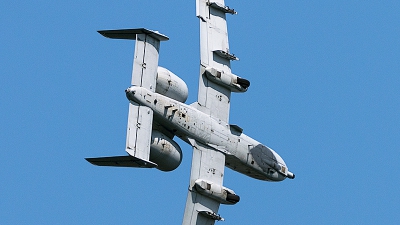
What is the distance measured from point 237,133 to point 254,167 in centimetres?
267

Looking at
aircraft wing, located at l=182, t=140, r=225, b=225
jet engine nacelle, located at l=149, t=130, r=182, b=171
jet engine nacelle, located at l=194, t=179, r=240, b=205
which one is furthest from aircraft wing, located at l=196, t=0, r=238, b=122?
jet engine nacelle, located at l=194, t=179, r=240, b=205

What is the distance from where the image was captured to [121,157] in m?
77.4

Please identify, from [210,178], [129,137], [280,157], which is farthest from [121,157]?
[280,157]

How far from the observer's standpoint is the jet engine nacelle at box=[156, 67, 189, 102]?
80312mm

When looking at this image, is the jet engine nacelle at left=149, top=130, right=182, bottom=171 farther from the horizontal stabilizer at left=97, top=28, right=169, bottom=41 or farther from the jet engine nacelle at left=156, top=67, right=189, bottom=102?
the horizontal stabilizer at left=97, top=28, right=169, bottom=41

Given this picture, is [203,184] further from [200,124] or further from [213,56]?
[213,56]

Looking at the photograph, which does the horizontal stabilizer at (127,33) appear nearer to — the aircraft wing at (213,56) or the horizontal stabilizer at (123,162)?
the aircraft wing at (213,56)

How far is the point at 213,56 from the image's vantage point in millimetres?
84938

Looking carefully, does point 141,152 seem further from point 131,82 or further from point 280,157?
point 280,157

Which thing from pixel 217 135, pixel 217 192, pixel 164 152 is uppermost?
pixel 217 135

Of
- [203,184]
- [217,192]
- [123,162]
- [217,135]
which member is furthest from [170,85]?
[217,192]

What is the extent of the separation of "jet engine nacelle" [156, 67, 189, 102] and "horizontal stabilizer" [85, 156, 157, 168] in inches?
198

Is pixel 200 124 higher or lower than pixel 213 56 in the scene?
lower

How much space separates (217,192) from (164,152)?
4.97 m
